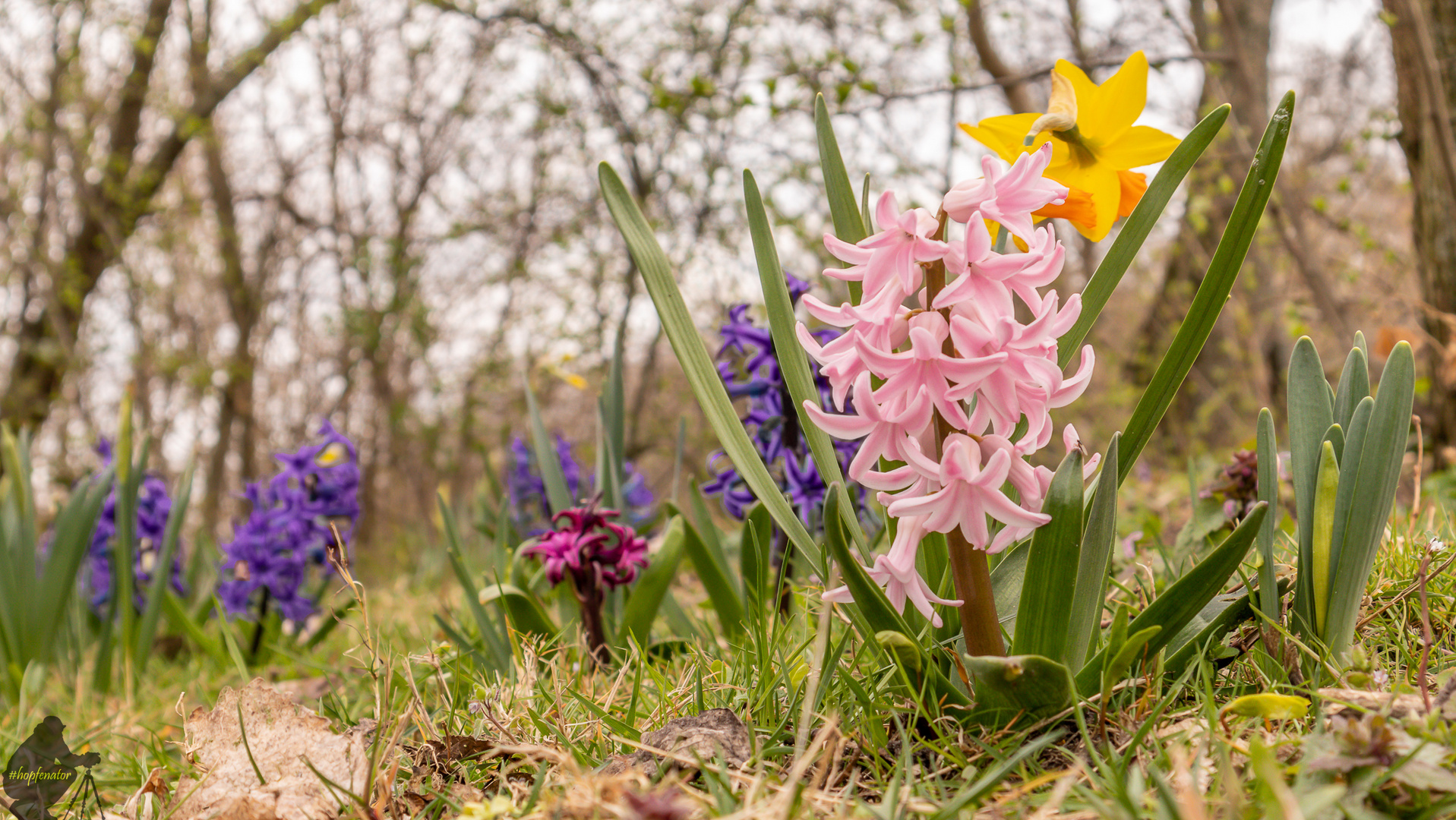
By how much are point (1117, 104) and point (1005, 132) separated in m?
0.12

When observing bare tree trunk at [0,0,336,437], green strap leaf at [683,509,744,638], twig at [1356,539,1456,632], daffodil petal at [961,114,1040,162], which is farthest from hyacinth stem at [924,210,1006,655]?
bare tree trunk at [0,0,336,437]

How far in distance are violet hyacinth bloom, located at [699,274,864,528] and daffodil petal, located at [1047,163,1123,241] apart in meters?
0.72

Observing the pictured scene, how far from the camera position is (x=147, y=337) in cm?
736

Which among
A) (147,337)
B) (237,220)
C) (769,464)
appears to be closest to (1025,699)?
(769,464)

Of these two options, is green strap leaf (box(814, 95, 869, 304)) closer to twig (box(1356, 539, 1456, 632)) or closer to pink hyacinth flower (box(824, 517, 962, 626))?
pink hyacinth flower (box(824, 517, 962, 626))

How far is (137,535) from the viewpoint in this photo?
8.93 feet

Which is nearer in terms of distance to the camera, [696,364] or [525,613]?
[696,364]

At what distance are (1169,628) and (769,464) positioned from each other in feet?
3.13

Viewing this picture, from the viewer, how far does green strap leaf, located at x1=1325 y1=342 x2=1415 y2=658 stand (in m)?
0.92

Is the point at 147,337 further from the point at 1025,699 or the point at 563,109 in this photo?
the point at 1025,699

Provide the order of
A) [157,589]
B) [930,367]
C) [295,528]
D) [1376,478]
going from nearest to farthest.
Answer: [930,367]
[1376,478]
[157,589]
[295,528]

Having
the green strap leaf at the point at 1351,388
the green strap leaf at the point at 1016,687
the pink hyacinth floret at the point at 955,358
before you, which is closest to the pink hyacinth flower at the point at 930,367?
the pink hyacinth floret at the point at 955,358

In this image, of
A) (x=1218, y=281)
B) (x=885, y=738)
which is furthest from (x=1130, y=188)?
(x=885, y=738)

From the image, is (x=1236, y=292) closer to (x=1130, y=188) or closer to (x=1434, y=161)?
(x=1434, y=161)
